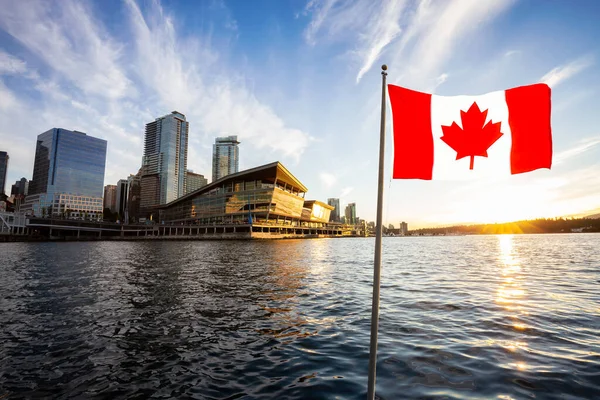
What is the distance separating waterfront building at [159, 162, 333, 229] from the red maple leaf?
4410 inches

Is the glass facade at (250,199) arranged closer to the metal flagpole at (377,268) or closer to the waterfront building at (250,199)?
the waterfront building at (250,199)

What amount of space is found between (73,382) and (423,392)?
24.0 feet

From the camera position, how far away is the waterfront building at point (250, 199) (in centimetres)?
12719

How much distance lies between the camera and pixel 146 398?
5938 mm

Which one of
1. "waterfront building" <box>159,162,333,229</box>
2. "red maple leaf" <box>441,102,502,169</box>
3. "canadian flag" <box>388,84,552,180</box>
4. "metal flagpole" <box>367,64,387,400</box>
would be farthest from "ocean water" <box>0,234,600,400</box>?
"waterfront building" <box>159,162,333,229</box>

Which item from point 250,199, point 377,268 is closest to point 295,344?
point 377,268

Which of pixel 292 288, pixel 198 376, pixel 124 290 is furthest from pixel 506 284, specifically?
pixel 124 290

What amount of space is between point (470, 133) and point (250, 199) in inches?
Result: 5003

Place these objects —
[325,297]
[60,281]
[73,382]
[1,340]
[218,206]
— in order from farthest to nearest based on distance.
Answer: [218,206]
[60,281]
[325,297]
[1,340]
[73,382]

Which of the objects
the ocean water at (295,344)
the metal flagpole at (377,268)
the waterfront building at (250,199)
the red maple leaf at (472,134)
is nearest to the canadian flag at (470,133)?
the red maple leaf at (472,134)

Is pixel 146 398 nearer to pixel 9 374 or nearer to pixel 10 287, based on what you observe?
pixel 9 374

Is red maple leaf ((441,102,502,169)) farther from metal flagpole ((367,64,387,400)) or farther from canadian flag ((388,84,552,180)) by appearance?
metal flagpole ((367,64,387,400))

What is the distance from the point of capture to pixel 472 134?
585cm

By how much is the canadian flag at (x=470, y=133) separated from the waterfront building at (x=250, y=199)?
368ft
